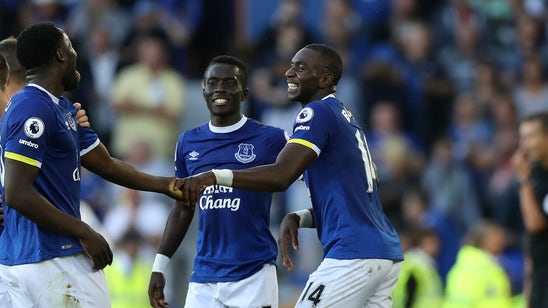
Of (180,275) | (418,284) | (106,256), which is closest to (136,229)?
(180,275)

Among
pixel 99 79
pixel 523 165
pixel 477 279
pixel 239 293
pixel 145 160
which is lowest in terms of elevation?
pixel 477 279

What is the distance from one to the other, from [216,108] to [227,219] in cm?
88

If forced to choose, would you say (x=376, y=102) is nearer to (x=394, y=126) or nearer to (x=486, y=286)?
(x=394, y=126)

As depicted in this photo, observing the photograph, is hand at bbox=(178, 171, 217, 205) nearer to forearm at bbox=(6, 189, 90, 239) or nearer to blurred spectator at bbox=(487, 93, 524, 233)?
forearm at bbox=(6, 189, 90, 239)

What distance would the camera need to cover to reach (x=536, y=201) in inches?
400

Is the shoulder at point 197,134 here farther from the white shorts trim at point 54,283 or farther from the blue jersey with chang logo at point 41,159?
the white shorts trim at point 54,283

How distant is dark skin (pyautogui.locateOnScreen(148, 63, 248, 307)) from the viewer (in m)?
8.55

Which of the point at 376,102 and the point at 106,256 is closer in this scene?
the point at 106,256

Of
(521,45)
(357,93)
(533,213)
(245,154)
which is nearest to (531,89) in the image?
(521,45)

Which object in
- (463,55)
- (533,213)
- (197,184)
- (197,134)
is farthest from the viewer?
(463,55)

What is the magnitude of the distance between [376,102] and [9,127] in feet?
31.3

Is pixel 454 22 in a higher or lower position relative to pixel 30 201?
higher

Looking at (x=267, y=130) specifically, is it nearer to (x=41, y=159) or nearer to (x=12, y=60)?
(x=12, y=60)

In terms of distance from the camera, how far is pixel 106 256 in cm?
684
